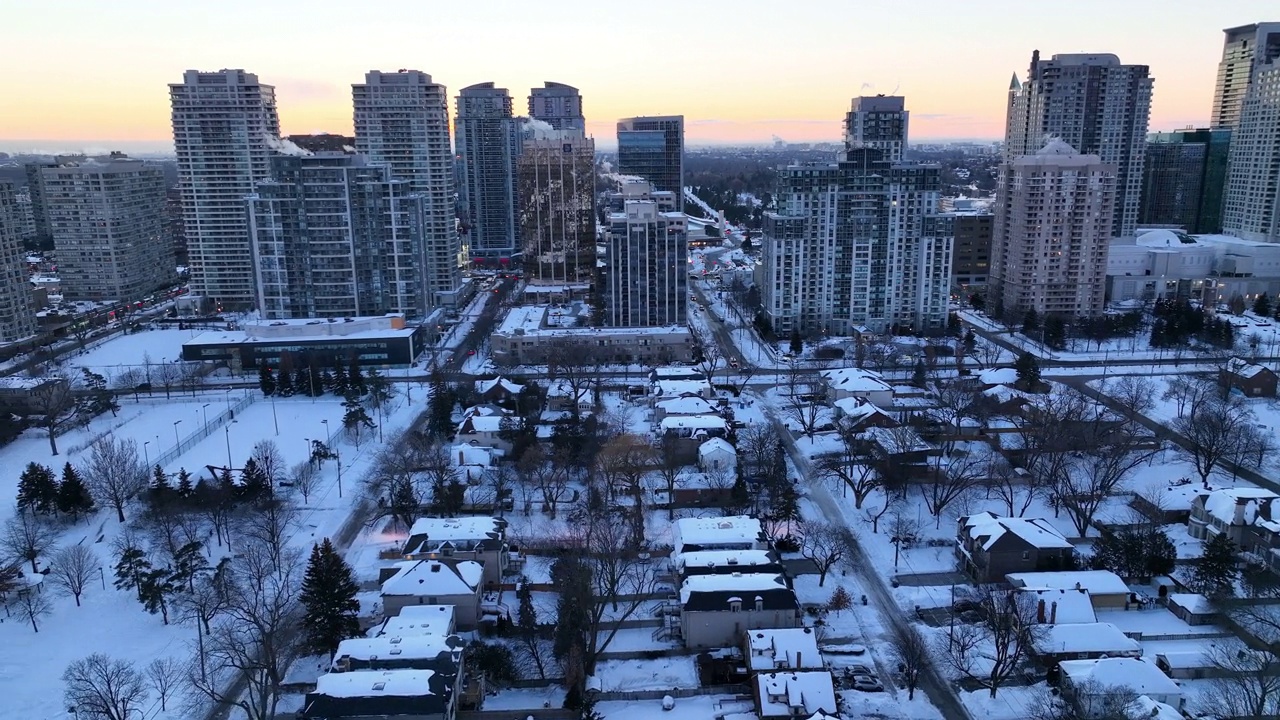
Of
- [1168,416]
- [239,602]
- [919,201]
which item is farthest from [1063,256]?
[239,602]

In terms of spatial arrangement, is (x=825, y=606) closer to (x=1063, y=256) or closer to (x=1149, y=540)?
(x=1149, y=540)

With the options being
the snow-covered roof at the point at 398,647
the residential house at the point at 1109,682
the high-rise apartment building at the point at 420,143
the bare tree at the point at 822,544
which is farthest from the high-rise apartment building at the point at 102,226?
the residential house at the point at 1109,682

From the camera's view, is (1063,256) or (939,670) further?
(1063,256)

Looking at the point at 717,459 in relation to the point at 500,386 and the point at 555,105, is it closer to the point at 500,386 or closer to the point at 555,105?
the point at 500,386

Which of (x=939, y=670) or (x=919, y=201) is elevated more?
(x=919, y=201)

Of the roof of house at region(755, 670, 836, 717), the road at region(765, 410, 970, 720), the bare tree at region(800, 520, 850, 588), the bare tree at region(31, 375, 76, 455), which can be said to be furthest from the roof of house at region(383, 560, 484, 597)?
the bare tree at region(31, 375, 76, 455)

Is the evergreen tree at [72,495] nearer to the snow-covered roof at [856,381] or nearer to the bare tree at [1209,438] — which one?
the snow-covered roof at [856,381]

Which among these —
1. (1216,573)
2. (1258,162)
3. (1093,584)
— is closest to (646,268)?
(1093,584)
